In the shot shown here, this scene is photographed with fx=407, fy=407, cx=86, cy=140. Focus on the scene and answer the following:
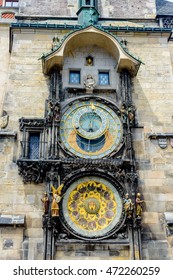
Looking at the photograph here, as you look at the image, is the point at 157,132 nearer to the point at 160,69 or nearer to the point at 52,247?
the point at 160,69

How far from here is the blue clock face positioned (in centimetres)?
1179

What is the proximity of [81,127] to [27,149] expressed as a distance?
1.71 meters

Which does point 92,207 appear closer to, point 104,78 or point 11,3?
point 104,78

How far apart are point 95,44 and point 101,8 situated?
315 centimetres

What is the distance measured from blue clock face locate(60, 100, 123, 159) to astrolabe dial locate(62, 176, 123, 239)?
2.89ft

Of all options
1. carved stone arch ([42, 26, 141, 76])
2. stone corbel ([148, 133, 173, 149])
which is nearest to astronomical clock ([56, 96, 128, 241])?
stone corbel ([148, 133, 173, 149])

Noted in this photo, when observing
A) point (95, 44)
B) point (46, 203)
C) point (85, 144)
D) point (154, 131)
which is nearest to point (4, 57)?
point (95, 44)

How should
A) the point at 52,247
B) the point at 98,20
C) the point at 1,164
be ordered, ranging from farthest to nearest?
the point at 98,20 → the point at 1,164 → the point at 52,247

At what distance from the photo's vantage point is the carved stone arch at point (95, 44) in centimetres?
1255

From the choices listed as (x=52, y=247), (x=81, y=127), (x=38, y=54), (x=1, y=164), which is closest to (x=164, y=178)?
(x=81, y=127)

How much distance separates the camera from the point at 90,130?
12016 millimetres

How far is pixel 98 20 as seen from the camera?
50.1ft

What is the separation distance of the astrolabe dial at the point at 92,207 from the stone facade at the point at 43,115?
1.56ft

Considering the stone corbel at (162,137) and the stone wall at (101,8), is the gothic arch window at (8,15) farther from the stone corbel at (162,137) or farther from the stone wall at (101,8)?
the stone corbel at (162,137)
